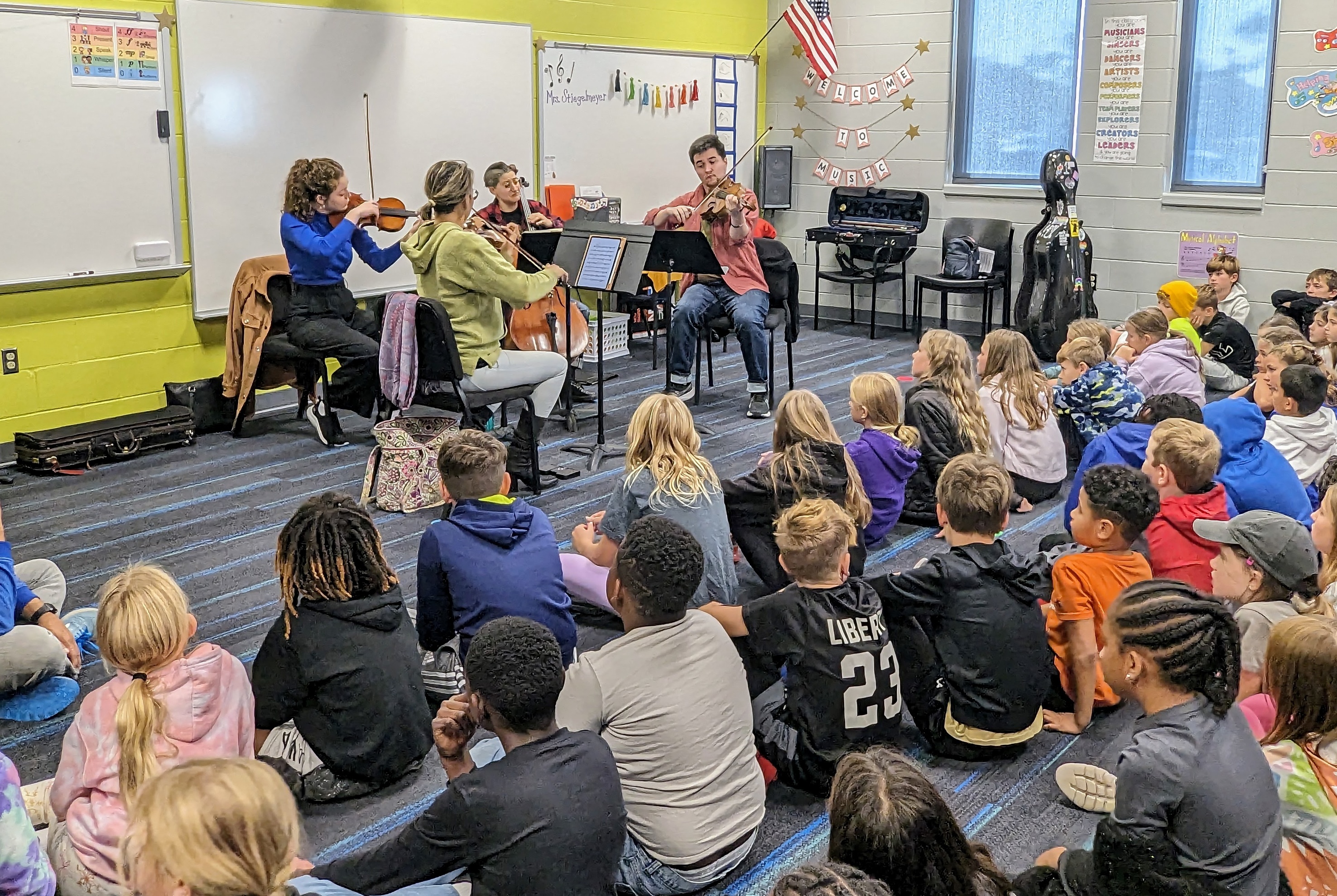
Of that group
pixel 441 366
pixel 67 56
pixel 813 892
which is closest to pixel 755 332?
pixel 441 366

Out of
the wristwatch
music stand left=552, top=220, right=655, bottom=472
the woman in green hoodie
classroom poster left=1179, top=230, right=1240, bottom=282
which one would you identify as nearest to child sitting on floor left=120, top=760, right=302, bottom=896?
the wristwatch

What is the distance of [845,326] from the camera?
9141 mm

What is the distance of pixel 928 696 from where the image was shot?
296cm

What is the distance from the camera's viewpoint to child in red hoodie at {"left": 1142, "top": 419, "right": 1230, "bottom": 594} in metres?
3.39

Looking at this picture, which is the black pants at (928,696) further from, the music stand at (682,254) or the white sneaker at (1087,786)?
the music stand at (682,254)

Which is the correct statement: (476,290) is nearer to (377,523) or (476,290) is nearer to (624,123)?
(377,523)

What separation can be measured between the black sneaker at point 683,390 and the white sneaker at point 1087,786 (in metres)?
3.90

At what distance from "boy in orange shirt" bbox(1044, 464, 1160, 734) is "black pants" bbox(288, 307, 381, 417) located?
3.45 meters

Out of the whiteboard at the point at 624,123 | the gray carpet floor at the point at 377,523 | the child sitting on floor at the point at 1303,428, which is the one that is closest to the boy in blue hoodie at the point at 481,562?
the gray carpet floor at the point at 377,523

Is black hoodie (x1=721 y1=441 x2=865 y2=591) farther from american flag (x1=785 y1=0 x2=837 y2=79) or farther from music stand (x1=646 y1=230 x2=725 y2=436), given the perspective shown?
american flag (x1=785 y1=0 x2=837 y2=79)

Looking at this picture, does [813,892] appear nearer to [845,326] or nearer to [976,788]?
[976,788]

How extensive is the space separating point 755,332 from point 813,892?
5.30 m

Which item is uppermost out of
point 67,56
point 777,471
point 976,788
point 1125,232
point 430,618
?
point 67,56

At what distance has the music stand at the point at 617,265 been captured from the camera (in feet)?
17.9
